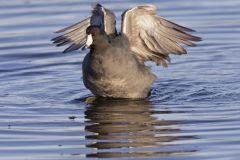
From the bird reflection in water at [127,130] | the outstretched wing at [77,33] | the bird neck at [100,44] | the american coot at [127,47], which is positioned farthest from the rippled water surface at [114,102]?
the bird neck at [100,44]

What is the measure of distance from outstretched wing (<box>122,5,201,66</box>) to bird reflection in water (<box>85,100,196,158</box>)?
3.21 ft

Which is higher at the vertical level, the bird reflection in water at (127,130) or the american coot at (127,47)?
the american coot at (127,47)

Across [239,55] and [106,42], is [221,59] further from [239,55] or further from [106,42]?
[106,42]

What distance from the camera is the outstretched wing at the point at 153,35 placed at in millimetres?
11375

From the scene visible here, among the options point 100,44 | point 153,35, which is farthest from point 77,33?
point 100,44

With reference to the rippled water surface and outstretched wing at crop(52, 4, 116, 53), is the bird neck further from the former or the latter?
outstretched wing at crop(52, 4, 116, 53)

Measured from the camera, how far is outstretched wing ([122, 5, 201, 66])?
1138 cm

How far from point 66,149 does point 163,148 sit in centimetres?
95

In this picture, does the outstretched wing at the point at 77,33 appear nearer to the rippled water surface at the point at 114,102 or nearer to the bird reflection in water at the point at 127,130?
the rippled water surface at the point at 114,102

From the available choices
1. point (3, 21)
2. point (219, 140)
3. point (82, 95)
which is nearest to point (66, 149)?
point (219, 140)

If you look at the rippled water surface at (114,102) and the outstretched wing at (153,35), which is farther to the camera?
the outstretched wing at (153,35)

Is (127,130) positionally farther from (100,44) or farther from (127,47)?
(127,47)

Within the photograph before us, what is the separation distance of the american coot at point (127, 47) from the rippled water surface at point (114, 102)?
0.76ft

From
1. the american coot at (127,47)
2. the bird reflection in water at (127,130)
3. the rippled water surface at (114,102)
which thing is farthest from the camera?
the american coot at (127,47)
